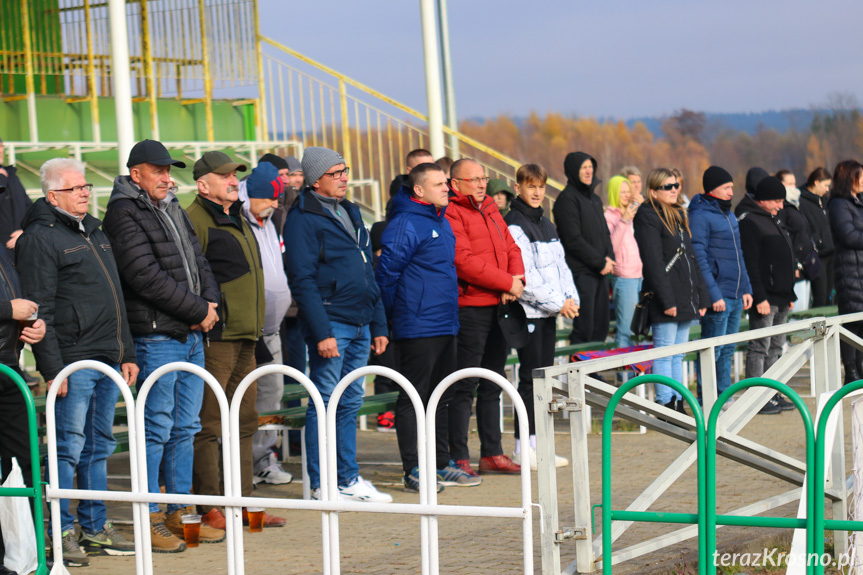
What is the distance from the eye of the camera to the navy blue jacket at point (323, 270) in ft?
21.7

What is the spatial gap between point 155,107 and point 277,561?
10075 mm

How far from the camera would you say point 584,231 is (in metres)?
9.48

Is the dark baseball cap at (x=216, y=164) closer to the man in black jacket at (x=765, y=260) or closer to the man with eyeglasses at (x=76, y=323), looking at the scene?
the man with eyeglasses at (x=76, y=323)

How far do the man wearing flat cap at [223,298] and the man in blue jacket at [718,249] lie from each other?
434 centimetres

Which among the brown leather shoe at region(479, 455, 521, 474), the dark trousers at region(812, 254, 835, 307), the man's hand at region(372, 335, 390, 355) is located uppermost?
the man's hand at region(372, 335, 390, 355)

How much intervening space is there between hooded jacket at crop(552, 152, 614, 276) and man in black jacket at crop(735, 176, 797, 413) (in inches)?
52.0

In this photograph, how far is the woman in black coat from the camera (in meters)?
9.83

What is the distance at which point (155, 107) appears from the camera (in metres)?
14.6

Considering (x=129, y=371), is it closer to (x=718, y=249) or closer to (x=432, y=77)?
(x=718, y=249)

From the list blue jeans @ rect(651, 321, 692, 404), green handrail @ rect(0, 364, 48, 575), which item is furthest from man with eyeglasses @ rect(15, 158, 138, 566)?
blue jeans @ rect(651, 321, 692, 404)

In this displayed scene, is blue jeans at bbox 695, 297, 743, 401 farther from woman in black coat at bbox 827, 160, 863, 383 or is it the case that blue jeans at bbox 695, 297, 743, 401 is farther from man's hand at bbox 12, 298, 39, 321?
man's hand at bbox 12, 298, 39, 321

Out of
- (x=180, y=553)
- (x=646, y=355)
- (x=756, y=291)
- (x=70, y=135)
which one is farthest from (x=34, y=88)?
(x=646, y=355)

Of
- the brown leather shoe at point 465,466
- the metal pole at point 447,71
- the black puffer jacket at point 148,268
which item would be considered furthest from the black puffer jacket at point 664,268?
the metal pole at point 447,71

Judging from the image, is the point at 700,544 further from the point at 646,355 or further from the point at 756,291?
the point at 756,291
